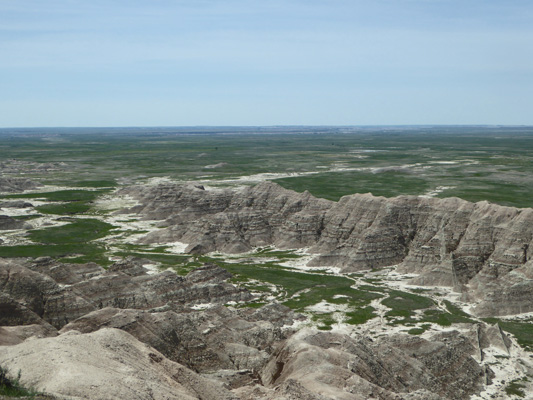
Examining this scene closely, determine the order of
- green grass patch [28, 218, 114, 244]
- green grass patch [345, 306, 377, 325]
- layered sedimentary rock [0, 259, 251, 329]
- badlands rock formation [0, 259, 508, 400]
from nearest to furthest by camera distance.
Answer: badlands rock formation [0, 259, 508, 400] → layered sedimentary rock [0, 259, 251, 329] → green grass patch [345, 306, 377, 325] → green grass patch [28, 218, 114, 244]

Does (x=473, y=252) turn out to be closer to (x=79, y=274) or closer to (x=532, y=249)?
(x=532, y=249)

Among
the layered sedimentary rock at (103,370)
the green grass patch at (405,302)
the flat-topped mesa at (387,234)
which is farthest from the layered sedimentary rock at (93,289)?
the flat-topped mesa at (387,234)

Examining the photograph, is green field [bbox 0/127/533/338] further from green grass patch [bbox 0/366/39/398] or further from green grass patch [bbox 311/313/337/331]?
green grass patch [bbox 0/366/39/398]

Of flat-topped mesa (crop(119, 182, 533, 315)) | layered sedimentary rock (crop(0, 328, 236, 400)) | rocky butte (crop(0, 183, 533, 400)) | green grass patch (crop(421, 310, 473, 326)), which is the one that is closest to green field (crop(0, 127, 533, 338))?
green grass patch (crop(421, 310, 473, 326))

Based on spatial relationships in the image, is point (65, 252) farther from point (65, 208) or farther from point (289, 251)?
point (65, 208)

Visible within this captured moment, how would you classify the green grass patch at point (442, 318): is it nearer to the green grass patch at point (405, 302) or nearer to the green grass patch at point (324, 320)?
the green grass patch at point (405, 302)

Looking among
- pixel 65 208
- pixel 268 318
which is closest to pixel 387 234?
pixel 268 318
